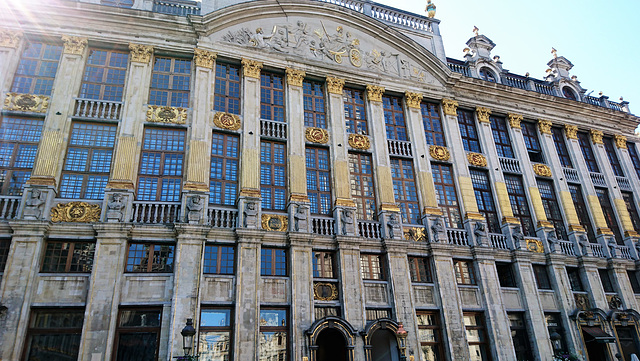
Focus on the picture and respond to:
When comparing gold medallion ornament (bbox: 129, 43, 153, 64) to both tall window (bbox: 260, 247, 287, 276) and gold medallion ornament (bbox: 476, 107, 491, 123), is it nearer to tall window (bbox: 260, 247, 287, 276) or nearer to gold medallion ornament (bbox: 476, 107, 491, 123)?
tall window (bbox: 260, 247, 287, 276)

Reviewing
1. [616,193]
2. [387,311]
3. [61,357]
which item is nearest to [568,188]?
[616,193]

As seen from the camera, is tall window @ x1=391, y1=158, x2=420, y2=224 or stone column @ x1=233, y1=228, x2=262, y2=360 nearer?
stone column @ x1=233, y1=228, x2=262, y2=360

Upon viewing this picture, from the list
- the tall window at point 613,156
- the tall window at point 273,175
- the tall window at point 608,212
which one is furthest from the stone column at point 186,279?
the tall window at point 613,156

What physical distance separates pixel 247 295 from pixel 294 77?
36.6ft

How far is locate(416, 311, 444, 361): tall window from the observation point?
19.1 metres

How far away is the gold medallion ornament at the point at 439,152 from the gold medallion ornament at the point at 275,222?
9243mm

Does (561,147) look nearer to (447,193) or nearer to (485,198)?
(485,198)

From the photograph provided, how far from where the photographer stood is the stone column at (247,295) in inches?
639

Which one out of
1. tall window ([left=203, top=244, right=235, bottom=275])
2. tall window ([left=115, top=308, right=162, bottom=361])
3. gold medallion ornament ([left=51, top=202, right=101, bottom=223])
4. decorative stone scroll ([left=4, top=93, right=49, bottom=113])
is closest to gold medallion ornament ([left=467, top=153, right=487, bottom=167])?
tall window ([left=203, top=244, right=235, bottom=275])

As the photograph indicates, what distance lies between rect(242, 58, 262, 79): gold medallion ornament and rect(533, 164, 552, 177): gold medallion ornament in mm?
16738

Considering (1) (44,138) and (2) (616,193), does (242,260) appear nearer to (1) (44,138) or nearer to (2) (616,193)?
(1) (44,138)

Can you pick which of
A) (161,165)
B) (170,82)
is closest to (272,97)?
(170,82)

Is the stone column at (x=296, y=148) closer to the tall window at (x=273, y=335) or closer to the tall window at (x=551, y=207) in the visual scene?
the tall window at (x=273, y=335)

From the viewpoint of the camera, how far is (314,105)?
22891mm
